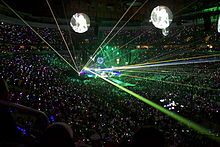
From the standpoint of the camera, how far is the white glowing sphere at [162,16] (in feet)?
13.7

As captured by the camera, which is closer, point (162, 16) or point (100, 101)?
point (162, 16)

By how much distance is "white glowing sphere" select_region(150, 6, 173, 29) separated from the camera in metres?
4.18

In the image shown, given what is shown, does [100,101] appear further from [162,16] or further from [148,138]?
[148,138]

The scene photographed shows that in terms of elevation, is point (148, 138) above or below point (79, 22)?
below

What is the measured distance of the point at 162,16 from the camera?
426 centimetres

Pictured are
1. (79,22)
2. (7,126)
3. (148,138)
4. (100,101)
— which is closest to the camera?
(148,138)

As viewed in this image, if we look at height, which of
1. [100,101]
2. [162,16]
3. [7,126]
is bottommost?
[100,101]

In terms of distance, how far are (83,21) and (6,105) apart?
4010mm

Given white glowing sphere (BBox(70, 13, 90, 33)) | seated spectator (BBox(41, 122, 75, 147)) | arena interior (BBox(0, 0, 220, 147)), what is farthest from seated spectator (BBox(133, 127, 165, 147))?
white glowing sphere (BBox(70, 13, 90, 33))

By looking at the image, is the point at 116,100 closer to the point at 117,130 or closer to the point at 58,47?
the point at 117,130

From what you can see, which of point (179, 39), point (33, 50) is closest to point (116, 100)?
point (33, 50)

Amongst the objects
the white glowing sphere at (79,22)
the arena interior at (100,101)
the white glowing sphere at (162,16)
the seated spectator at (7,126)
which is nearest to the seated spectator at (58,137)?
the arena interior at (100,101)

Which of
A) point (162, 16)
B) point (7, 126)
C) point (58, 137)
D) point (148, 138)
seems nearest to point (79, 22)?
point (162, 16)

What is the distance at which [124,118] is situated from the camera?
659 centimetres
